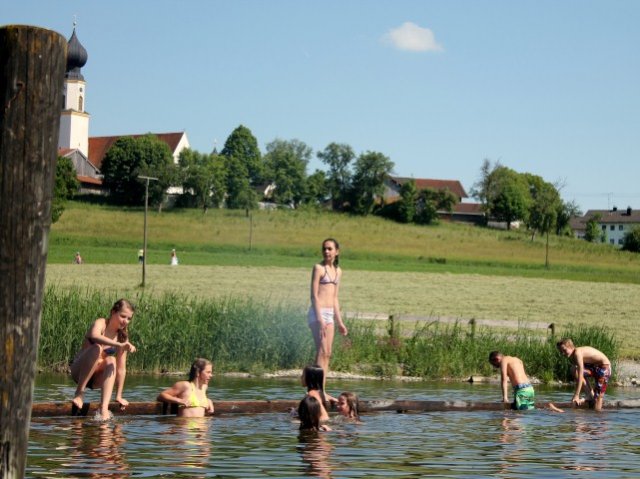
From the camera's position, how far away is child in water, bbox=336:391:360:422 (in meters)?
16.7

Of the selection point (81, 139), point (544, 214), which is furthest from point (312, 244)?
point (81, 139)

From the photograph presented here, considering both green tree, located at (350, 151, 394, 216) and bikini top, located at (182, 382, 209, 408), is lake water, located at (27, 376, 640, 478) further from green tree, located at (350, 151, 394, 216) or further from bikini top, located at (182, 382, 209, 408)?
green tree, located at (350, 151, 394, 216)

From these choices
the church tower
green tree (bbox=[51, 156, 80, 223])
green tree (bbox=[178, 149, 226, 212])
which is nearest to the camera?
green tree (bbox=[51, 156, 80, 223])

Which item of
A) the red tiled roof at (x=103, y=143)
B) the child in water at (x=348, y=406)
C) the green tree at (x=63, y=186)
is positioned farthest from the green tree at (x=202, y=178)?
the child in water at (x=348, y=406)

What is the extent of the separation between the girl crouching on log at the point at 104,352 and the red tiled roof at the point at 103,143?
171 m

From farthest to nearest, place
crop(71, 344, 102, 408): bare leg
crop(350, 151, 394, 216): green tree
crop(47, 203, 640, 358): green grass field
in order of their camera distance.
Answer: crop(350, 151, 394, 216): green tree < crop(47, 203, 640, 358): green grass field < crop(71, 344, 102, 408): bare leg

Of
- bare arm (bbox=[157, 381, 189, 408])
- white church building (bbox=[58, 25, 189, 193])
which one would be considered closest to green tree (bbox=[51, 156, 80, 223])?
white church building (bbox=[58, 25, 189, 193])

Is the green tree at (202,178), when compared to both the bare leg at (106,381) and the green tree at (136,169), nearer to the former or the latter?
the green tree at (136,169)

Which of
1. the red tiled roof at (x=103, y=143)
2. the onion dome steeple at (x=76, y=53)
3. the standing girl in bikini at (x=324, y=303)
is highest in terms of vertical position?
the onion dome steeple at (x=76, y=53)

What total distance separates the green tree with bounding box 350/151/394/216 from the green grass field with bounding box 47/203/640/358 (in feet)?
70.1

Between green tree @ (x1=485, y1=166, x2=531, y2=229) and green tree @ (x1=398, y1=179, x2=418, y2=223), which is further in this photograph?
green tree @ (x1=485, y1=166, x2=531, y2=229)

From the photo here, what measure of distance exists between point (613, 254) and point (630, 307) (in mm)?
76006

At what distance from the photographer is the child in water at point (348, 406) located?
658 inches

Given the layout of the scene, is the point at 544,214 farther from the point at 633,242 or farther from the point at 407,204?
the point at 633,242
